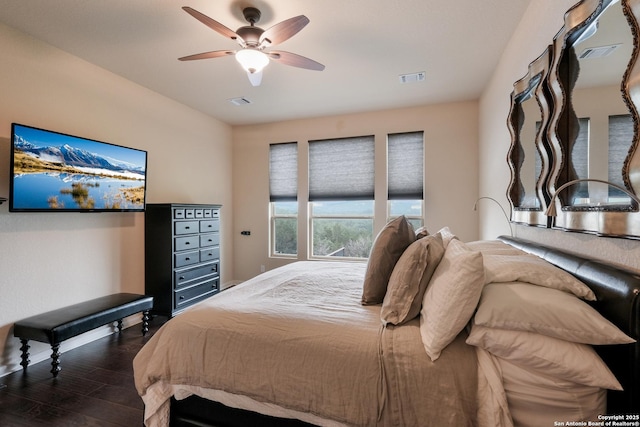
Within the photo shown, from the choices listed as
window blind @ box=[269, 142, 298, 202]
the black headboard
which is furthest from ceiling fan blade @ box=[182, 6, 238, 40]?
window blind @ box=[269, 142, 298, 202]

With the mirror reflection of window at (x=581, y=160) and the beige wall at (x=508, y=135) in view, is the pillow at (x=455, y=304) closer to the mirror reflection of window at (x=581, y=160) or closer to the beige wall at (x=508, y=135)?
the beige wall at (x=508, y=135)

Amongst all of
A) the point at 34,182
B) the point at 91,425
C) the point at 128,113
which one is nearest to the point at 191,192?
the point at 128,113

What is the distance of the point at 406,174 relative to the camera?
4340 mm

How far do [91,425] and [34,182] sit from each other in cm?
197

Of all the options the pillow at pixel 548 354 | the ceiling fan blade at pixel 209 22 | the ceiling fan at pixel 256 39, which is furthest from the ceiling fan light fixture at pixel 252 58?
the pillow at pixel 548 354

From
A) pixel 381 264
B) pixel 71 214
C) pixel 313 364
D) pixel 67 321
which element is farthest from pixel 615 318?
pixel 71 214

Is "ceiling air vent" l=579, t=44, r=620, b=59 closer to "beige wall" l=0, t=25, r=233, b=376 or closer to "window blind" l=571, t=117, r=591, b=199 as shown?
"window blind" l=571, t=117, r=591, b=199

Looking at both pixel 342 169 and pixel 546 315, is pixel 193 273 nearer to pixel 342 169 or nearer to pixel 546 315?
pixel 342 169

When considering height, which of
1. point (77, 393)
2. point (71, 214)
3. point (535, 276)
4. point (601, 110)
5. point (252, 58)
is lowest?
point (77, 393)

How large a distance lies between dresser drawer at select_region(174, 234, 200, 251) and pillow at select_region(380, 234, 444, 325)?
2893 mm

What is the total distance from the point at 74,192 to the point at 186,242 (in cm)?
124

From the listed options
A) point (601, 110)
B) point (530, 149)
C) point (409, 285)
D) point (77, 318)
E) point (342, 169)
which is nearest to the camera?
point (601, 110)

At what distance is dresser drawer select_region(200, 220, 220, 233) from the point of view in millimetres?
3918

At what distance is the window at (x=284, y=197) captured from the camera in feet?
16.1
